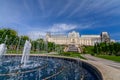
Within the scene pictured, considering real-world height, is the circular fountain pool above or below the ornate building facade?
below

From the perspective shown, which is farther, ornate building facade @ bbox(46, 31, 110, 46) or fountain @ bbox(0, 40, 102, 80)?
ornate building facade @ bbox(46, 31, 110, 46)

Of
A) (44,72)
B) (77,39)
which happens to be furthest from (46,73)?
(77,39)

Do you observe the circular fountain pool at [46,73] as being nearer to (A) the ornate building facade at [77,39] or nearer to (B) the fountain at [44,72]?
(B) the fountain at [44,72]

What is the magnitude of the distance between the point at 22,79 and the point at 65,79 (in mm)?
3693

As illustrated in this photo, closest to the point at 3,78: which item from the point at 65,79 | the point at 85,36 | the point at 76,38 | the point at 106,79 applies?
the point at 65,79

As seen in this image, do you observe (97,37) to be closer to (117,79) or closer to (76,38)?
(76,38)

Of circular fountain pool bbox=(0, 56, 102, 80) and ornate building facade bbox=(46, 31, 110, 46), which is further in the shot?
ornate building facade bbox=(46, 31, 110, 46)

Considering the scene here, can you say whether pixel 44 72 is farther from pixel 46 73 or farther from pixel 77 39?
pixel 77 39

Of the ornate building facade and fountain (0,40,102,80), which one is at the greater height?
the ornate building facade

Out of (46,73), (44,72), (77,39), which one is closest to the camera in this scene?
(46,73)

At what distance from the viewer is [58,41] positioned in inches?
6663

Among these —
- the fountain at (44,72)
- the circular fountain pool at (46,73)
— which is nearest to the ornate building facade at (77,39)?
the fountain at (44,72)

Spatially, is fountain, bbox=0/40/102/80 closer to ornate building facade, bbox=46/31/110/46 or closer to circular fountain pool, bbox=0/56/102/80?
circular fountain pool, bbox=0/56/102/80

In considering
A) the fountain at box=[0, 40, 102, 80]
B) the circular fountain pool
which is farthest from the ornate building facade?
the circular fountain pool
